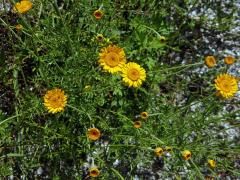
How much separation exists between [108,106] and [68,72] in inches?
18.0

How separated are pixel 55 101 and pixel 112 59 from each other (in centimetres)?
35

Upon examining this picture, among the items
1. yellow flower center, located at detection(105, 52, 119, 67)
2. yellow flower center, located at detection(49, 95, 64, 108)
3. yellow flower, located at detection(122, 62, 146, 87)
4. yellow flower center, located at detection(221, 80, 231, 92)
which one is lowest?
yellow flower center, located at detection(49, 95, 64, 108)

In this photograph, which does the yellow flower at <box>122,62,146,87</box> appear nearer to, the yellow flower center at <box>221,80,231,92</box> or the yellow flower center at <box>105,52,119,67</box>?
the yellow flower center at <box>105,52,119,67</box>

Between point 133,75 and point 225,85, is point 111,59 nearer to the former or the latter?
point 133,75

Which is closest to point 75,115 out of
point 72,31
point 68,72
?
point 68,72

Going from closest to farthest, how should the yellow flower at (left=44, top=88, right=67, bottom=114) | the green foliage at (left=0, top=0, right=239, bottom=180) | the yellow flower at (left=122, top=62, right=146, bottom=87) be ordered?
the yellow flower at (left=44, top=88, right=67, bottom=114) → the yellow flower at (left=122, top=62, right=146, bottom=87) → the green foliage at (left=0, top=0, right=239, bottom=180)

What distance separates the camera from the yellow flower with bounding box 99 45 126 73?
86.6 inches

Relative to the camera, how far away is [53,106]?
2168mm

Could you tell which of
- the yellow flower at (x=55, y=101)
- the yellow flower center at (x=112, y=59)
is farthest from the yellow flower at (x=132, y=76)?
the yellow flower at (x=55, y=101)

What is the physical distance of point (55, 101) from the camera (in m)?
2.17

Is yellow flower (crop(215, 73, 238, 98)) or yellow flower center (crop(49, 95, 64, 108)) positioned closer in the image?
yellow flower center (crop(49, 95, 64, 108))

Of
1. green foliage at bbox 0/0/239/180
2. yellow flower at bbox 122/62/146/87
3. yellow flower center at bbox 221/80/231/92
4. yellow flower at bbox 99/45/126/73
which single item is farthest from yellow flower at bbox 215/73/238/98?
yellow flower at bbox 99/45/126/73

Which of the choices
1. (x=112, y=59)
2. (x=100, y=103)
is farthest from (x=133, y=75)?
(x=100, y=103)

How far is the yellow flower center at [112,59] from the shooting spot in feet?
7.18
